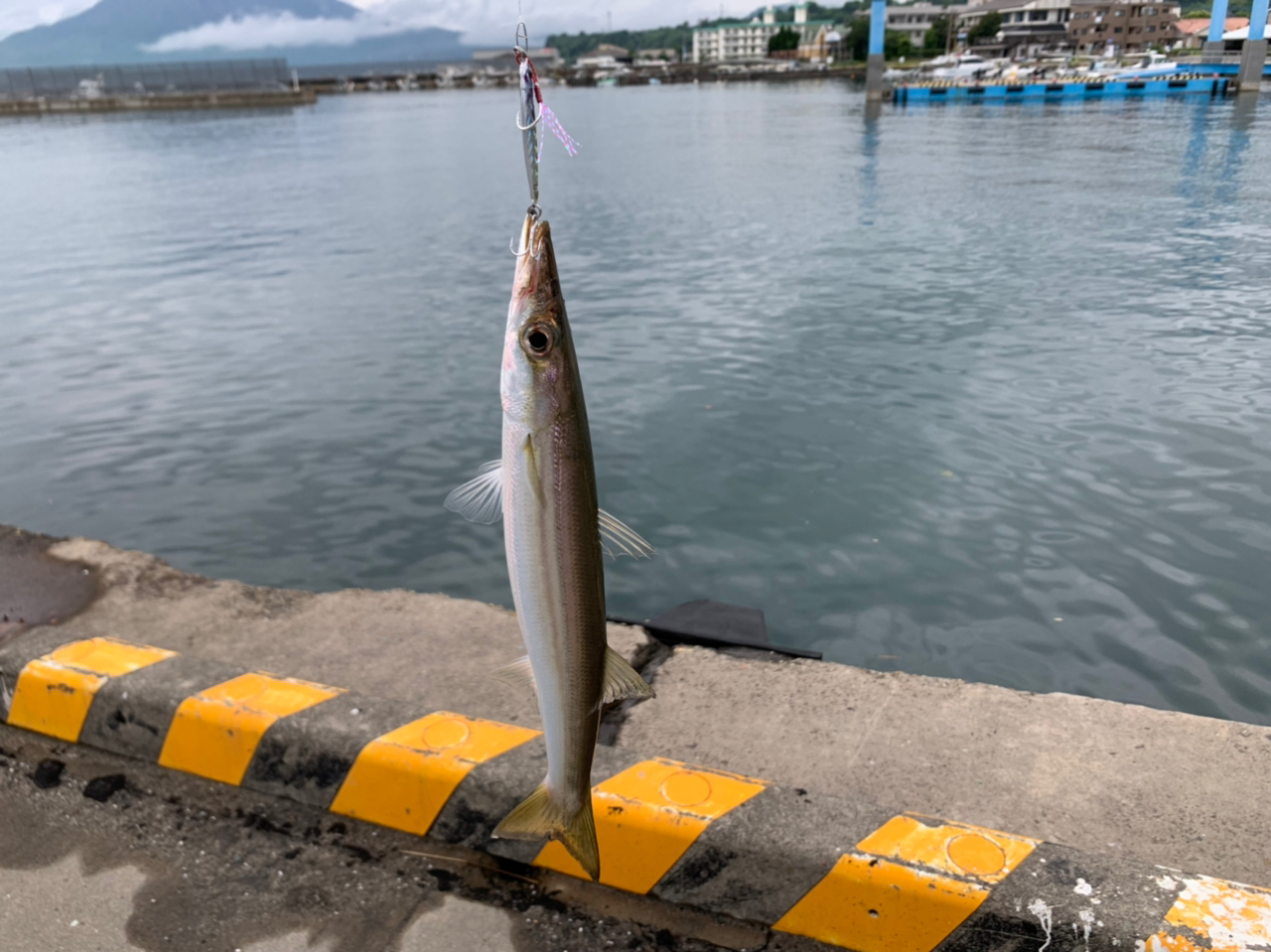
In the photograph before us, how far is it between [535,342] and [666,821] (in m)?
1.85

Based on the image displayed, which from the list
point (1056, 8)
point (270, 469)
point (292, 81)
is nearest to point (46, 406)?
point (270, 469)

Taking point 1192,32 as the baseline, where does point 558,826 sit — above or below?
below

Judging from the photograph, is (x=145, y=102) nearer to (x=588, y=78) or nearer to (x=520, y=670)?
(x=588, y=78)

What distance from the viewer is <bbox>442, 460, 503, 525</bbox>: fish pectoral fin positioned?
2.35m

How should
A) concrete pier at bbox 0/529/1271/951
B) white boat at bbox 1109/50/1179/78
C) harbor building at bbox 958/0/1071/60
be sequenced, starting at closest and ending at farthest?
1. concrete pier at bbox 0/529/1271/951
2. white boat at bbox 1109/50/1179/78
3. harbor building at bbox 958/0/1071/60

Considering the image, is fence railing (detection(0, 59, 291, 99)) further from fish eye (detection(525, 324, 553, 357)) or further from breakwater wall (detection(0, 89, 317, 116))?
fish eye (detection(525, 324, 553, 357))

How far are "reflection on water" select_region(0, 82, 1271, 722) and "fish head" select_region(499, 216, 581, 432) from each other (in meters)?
4.63

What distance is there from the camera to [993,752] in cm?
375

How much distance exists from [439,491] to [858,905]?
22.5 feet

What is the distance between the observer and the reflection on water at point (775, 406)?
22.4ft

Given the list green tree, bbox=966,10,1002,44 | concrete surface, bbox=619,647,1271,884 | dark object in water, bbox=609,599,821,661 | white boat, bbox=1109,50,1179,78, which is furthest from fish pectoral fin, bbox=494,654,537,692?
green tree, bbox=966,10,1002,44

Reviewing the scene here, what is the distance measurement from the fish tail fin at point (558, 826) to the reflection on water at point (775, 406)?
3.97 metres

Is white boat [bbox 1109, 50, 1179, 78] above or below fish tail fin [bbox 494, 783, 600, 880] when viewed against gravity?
above

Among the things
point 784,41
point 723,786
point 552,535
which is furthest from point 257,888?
point 784,41
